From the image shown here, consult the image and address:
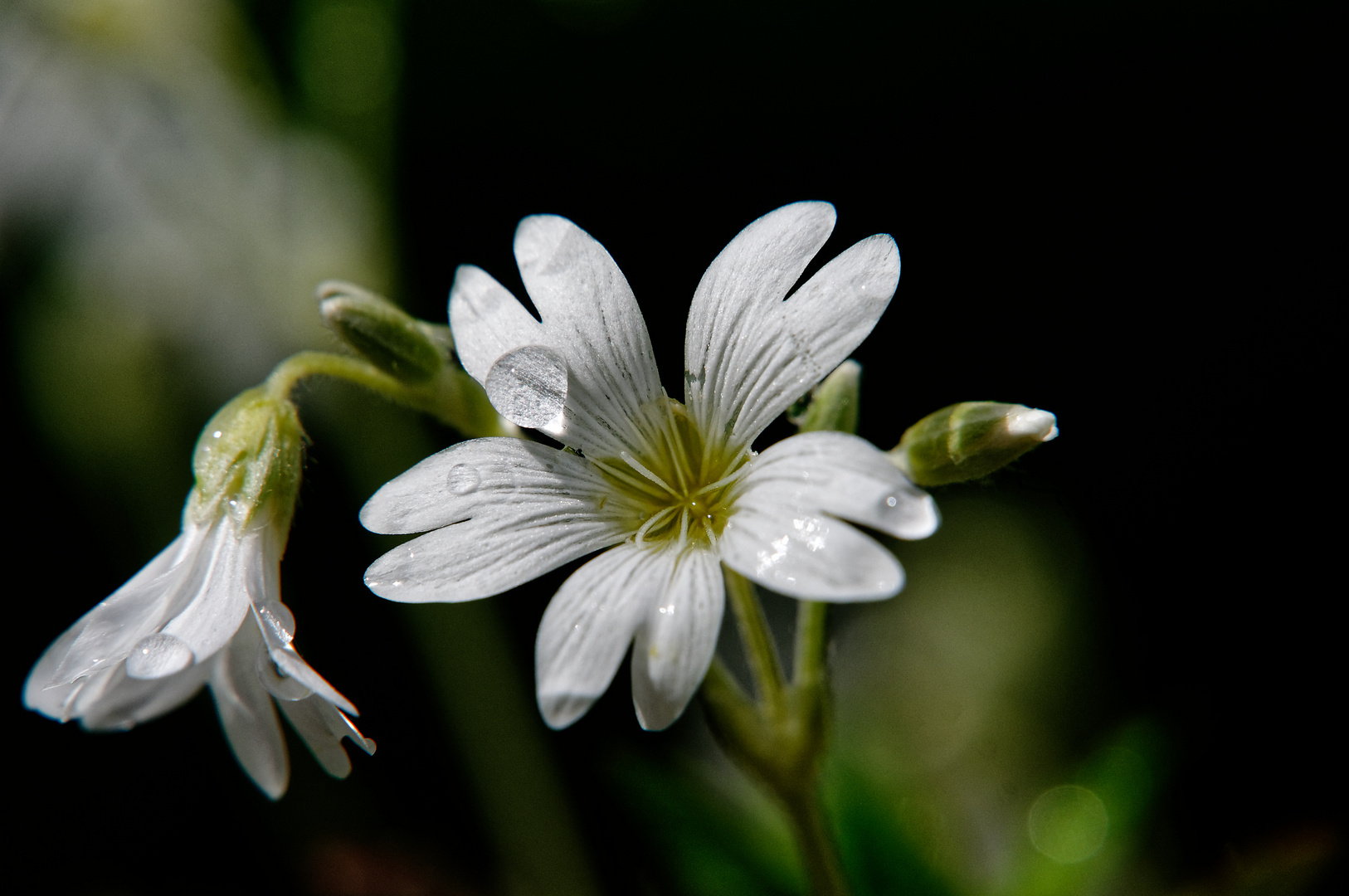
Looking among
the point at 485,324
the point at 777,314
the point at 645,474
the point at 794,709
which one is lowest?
the point at 794,709

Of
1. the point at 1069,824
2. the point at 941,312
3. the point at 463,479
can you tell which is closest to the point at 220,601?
the point at 463,479

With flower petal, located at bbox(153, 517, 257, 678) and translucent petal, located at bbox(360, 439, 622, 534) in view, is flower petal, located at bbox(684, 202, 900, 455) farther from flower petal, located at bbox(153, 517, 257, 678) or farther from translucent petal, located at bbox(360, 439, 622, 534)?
flower petal, located at bbox(153, 517, 257, 678)

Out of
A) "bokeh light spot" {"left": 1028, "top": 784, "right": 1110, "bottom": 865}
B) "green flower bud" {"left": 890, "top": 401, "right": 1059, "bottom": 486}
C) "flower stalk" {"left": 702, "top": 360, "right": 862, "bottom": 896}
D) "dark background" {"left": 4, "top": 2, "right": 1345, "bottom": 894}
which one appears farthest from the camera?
"dark background" {"left": 4, "top": 2, "right": 1345, "bottom": 894}

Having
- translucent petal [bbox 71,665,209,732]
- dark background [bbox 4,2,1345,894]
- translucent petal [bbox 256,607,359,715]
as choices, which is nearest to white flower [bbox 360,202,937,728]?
translucent petal [bbox 256,607,359,715]

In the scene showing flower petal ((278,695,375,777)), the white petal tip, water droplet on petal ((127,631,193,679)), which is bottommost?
flower petal ((278,695,375,777))

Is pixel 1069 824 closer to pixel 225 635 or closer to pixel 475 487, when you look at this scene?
pixel 475 487

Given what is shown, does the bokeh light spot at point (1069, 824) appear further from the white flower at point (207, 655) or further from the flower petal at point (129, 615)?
the flower petal at point (129, 615)
